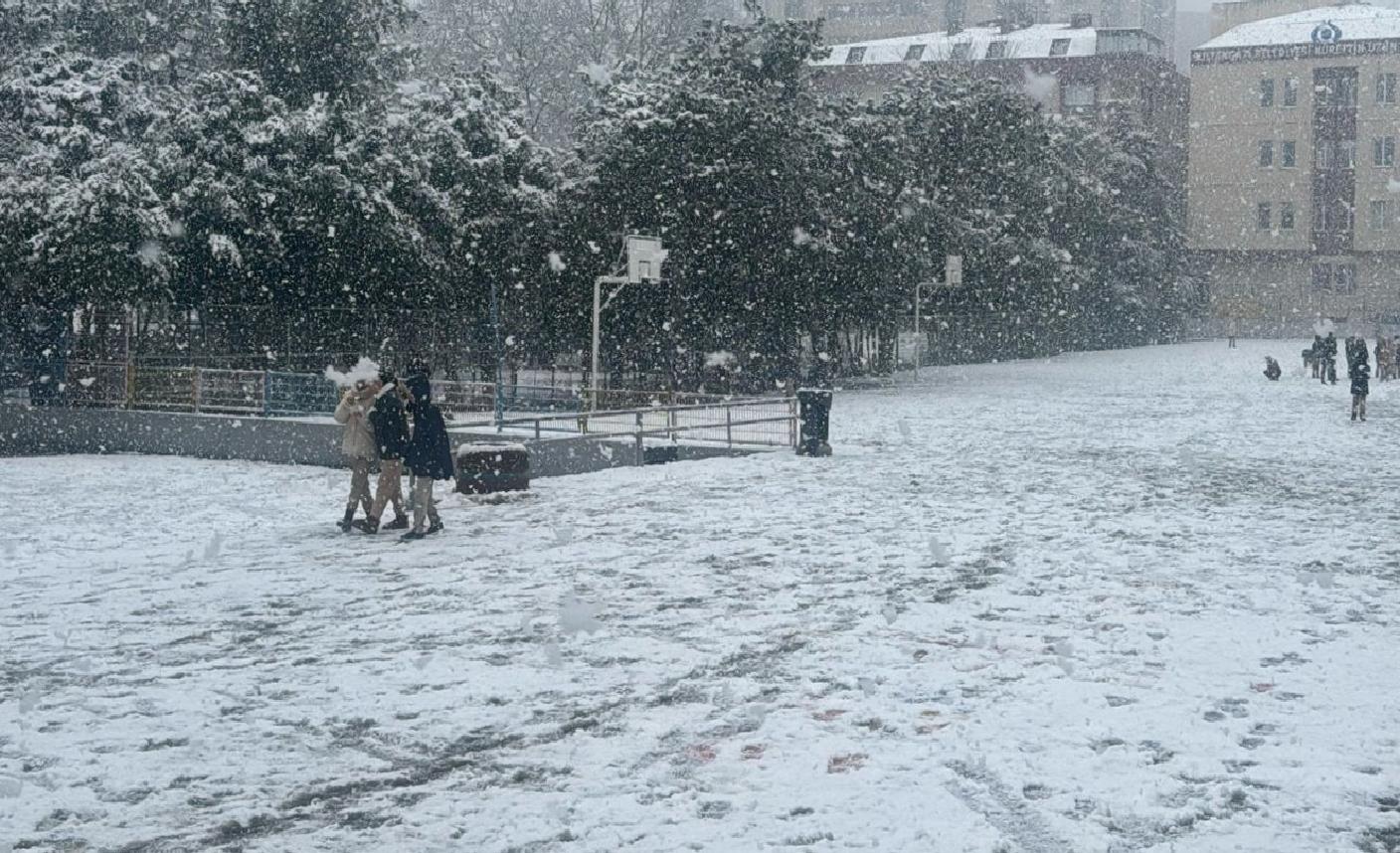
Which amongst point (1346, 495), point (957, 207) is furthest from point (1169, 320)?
point (1346, 495)

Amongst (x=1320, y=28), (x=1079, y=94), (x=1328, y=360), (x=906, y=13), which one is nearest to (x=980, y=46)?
(x=1079, y=94)

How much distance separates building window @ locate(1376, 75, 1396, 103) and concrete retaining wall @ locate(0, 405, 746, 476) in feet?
262

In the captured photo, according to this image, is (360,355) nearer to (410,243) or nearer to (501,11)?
(410,243)

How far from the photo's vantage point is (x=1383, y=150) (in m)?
90.9

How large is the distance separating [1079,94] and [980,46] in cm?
784

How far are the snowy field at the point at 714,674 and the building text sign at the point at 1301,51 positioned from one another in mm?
82715

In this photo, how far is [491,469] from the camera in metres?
18.4

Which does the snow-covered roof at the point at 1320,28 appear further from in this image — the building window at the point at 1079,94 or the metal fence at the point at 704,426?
the metal fence at the point at 704,426

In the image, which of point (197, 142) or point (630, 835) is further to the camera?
point (197, 142)

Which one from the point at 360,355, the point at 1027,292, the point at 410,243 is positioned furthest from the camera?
the point at 1027,292

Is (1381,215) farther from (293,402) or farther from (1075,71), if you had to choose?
(293,402)

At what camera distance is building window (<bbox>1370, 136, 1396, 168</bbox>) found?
90.8 m

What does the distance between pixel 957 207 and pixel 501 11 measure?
20240 millimetres

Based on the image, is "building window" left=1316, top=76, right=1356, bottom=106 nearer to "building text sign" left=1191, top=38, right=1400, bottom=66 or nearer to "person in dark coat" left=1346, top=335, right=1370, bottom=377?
"building text sign" left=1191, top=38, right=1400, bottom=66
